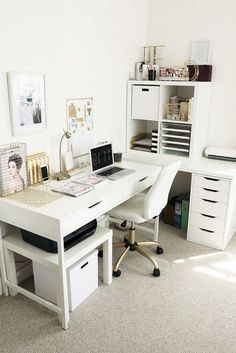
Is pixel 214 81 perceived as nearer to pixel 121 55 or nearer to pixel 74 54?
pixel 121 55

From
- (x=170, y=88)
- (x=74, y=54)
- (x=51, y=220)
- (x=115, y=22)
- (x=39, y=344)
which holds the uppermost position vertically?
(x=115, y=22)

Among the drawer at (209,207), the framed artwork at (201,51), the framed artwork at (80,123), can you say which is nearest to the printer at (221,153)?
the drawer at (209,207)

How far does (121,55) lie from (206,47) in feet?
2.77

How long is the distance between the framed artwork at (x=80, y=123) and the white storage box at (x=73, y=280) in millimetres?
977

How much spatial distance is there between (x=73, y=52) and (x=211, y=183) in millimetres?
1620

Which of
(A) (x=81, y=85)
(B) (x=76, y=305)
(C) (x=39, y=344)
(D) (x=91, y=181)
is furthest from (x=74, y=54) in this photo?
(C) (x=39, y=344)

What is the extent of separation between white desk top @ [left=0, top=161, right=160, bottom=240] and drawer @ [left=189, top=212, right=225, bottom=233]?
0.91 m

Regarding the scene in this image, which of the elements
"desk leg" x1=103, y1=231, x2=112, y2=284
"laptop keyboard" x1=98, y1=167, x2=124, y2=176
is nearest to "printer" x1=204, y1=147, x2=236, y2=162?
"laptop keyboard" x1=98, y1=167, x2=124, y2=176

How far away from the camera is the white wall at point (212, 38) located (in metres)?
3.09

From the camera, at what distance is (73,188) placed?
89.7 inches

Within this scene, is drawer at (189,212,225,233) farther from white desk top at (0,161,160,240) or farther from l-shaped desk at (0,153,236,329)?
white desk top at (0,161,160,240)

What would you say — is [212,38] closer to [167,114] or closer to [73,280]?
[167,114]

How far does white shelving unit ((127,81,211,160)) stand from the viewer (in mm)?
3084

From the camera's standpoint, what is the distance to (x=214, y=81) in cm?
324
